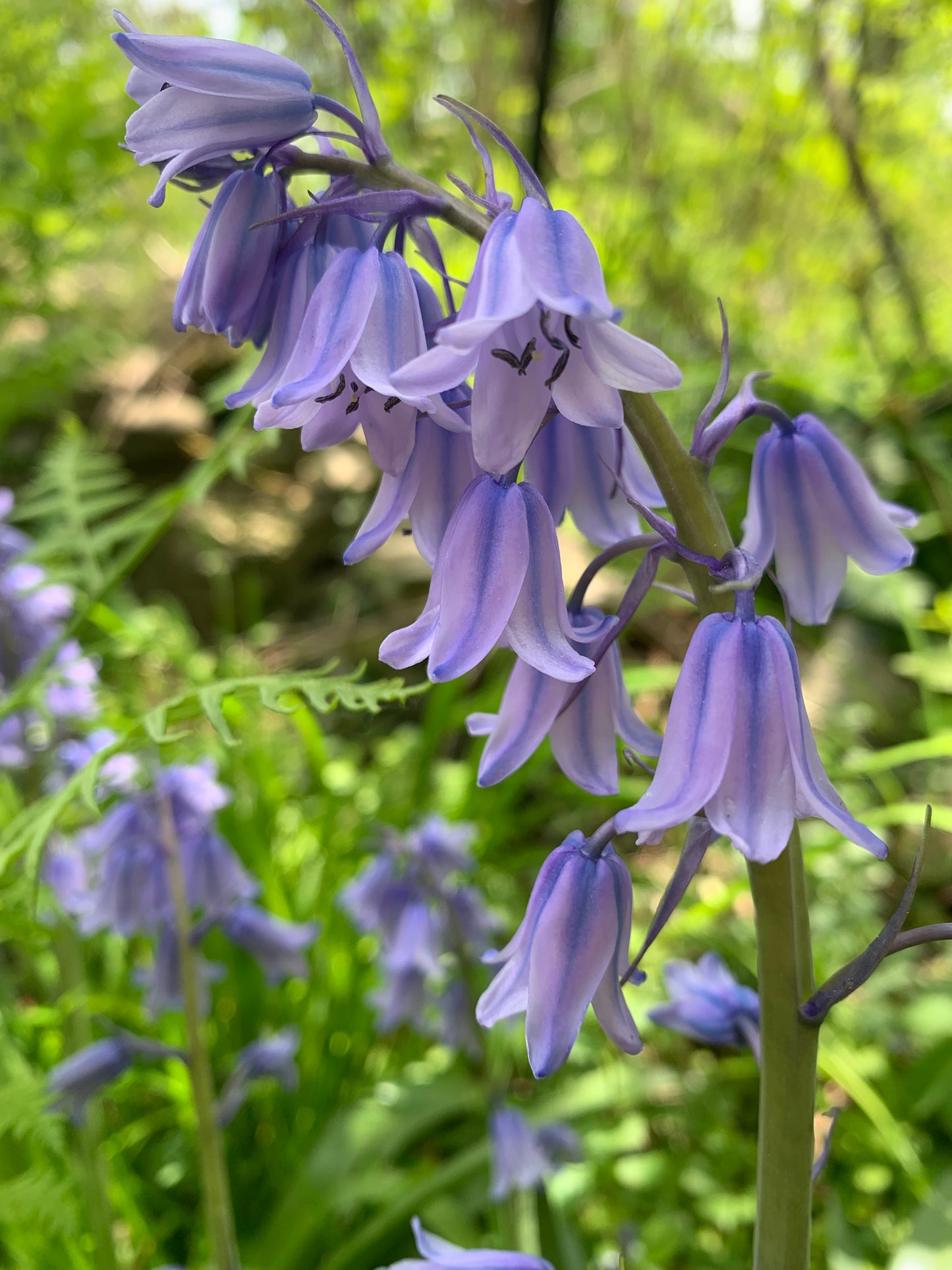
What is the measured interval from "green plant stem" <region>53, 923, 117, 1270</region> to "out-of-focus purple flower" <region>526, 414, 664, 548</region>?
3.82 feet

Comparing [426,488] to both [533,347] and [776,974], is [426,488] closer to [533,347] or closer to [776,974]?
[533,347]

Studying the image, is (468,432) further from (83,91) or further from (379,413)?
(83,91)

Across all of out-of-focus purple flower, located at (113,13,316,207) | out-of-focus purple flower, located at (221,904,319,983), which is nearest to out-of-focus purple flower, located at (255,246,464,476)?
out-of-focus purple flower, located at (113,13,316,207)

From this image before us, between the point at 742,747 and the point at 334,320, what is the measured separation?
0.43m

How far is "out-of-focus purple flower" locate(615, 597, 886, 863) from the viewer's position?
622 mm

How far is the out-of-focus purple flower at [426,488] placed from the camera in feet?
2.50

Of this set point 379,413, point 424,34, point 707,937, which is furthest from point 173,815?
point 424,34

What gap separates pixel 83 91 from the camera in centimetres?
315

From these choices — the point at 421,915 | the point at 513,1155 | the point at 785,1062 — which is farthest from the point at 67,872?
the point at 785,1062

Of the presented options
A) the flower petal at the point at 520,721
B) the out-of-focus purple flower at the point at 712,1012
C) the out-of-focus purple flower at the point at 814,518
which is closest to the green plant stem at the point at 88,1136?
the out-of-focus purple flower at the point at 712,1012

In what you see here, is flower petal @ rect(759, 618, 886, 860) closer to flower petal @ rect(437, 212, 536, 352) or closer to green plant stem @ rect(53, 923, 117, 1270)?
flower petal @ rect(437, 212, 536, 352)

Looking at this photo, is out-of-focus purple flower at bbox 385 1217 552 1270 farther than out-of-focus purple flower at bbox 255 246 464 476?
→ Yes

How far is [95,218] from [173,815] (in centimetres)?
256

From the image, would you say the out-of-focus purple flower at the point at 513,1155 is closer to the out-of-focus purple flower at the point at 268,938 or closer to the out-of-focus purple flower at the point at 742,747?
the out-of-focus purple flower at the point at 268,938
